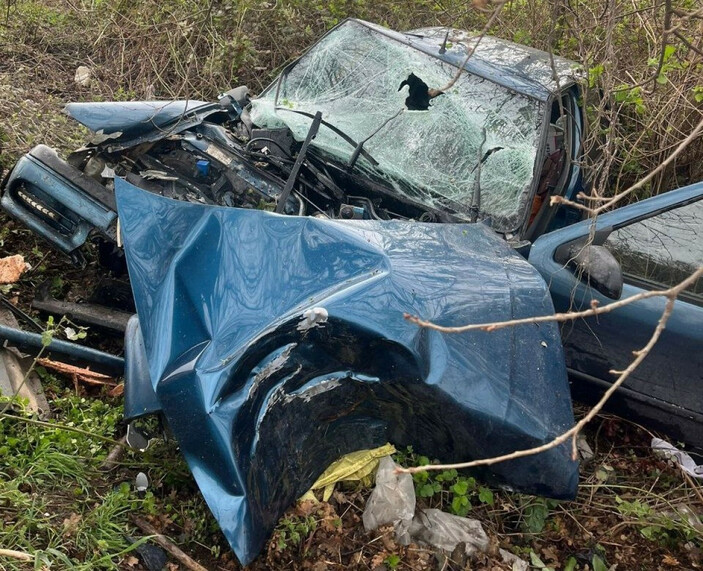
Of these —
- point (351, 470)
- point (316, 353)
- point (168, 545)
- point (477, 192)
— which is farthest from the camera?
point (477, 192)

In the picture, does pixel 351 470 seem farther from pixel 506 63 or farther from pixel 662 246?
pixel 506 63

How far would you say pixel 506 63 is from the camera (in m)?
4.28

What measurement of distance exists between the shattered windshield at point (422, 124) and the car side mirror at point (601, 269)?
1.68 ft

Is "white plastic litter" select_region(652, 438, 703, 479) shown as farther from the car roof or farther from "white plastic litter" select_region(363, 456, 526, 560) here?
the car roof

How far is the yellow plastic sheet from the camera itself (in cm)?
266

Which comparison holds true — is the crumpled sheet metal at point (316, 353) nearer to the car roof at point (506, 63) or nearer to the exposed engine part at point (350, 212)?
the exposed engine part at point (350, 212)

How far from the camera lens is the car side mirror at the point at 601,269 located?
9.98ft

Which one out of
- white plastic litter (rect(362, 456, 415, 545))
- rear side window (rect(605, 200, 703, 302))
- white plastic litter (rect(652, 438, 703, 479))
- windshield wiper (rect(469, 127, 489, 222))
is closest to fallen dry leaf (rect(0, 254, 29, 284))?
white plastic litter (rect(362, 456, 415, 545))

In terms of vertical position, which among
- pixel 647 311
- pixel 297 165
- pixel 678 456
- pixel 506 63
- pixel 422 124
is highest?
pixel 506 63

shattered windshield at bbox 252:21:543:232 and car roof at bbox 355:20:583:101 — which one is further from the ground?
car roof at bbox 355:20:583:101

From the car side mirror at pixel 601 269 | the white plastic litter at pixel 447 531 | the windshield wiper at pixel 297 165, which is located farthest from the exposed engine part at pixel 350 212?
the white plastic litter at pixel 447 531

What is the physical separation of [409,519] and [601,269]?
1.31 meters

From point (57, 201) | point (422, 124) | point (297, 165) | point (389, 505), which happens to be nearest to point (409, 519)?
point (389, 505)

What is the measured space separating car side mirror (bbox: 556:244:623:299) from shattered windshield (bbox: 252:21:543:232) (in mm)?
512
